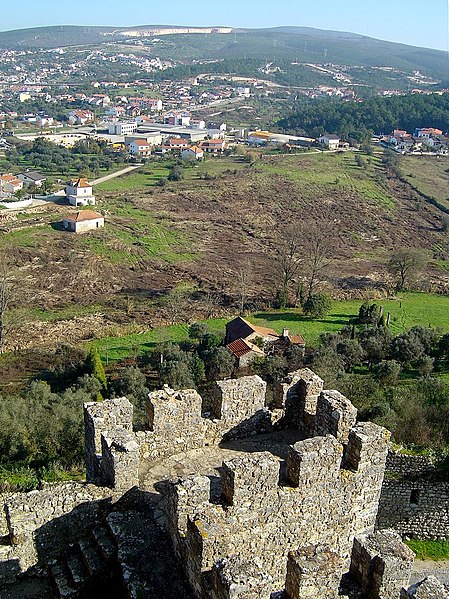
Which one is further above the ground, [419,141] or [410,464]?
[410,464]

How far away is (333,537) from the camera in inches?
372

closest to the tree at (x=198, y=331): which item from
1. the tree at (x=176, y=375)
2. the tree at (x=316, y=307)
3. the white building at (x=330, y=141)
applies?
the tree at (x=176, y=375)

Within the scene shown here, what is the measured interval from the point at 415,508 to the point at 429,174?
107 meters

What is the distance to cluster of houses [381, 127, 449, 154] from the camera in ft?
464

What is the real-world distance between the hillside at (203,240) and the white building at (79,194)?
6.26 feet

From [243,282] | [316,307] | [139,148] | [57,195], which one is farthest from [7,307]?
[139,148]

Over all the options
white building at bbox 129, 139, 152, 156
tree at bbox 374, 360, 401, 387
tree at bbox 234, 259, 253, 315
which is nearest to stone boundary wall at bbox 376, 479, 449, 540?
tree at bbox 374, 360, 401, 387

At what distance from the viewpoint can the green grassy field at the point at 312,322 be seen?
4309 cm

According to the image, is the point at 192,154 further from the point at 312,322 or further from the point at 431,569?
the point at 431,569

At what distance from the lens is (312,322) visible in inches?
1882

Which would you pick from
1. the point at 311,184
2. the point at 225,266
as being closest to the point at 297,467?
the point at 225,266

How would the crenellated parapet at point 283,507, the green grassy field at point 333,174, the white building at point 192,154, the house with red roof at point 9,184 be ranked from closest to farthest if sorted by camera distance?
the crenellated parapet at point 283,507, the house with red roof at point 9,184, the green grassy field at point 333,174, the white building at point 192,154

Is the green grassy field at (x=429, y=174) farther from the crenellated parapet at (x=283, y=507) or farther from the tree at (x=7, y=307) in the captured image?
the crenellated parapet at (x=283, y=507)

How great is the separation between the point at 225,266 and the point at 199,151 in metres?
64.2
